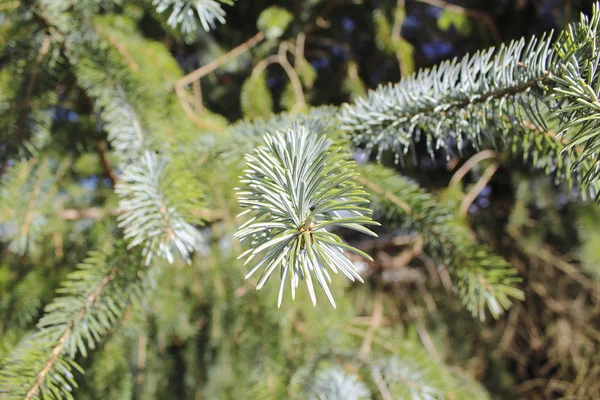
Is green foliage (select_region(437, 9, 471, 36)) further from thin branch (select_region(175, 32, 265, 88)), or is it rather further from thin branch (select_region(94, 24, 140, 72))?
thin branch (select_region(94, 24, 140, 72))

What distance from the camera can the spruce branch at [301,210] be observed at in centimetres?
22

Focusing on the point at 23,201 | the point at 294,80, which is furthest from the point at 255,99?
the point at 23,201

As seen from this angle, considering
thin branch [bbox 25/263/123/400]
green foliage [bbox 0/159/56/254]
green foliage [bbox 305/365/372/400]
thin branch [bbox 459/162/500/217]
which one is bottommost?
green foliage [bbox 305/365/372/400]

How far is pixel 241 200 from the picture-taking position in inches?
9.8

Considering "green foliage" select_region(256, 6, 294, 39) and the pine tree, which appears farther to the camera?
"green foliage" select_region(256, 6, 294, 39)

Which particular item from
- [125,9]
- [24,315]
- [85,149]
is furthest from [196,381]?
[125,9]

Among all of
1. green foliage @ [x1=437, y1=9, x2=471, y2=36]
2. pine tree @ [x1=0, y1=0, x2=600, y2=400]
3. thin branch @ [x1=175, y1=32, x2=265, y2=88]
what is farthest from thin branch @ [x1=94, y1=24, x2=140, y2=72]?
green foliage @ [x1=437, y1=9, x2=471, y2=36]

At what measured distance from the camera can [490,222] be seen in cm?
98

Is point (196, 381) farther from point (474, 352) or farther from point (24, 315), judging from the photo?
point (474, 352)

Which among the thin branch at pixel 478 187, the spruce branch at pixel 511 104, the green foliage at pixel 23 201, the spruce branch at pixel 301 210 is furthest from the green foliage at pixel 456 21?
the green foliage at pixel 23 201

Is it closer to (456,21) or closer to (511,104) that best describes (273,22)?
(456,21)

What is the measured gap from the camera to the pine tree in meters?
0.27

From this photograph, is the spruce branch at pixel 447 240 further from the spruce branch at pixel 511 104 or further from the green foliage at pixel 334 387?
the green foliage at pixel 334 387

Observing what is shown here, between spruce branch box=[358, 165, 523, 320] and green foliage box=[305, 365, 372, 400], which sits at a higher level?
spruce branch box=[358, 165, 523, 320]
